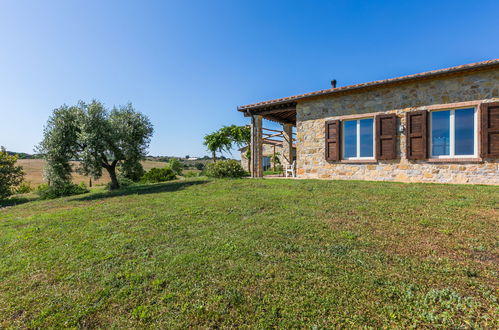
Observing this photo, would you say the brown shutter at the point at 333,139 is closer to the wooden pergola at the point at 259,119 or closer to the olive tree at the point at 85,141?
the wooden pergola at the point at 259,119

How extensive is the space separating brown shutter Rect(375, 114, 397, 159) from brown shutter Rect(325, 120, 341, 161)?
1395mm

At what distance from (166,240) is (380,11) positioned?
11965 mm

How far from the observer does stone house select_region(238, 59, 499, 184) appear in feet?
22.1

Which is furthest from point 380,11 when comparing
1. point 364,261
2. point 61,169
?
point 61,169

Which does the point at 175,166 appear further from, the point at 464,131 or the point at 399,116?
the point at 464,131

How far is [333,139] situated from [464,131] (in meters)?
4.04

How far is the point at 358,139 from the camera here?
8797mm

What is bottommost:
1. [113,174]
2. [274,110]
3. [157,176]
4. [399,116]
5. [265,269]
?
[265,269]

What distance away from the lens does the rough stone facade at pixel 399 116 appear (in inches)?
268

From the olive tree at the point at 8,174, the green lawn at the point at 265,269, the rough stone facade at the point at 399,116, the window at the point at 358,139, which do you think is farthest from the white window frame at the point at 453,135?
the olive tree at the point at 8,174

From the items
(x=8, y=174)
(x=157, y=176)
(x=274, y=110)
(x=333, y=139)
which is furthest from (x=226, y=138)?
(x=8, y=174)

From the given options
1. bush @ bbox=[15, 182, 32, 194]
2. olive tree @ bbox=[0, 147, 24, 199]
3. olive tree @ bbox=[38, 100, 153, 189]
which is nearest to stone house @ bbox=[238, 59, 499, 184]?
olive tree @ bbox=[38, 100, 153, 189]

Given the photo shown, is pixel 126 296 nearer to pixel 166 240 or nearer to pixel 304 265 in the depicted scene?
pixel 166 240

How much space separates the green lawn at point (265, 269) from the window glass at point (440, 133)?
3240mm
